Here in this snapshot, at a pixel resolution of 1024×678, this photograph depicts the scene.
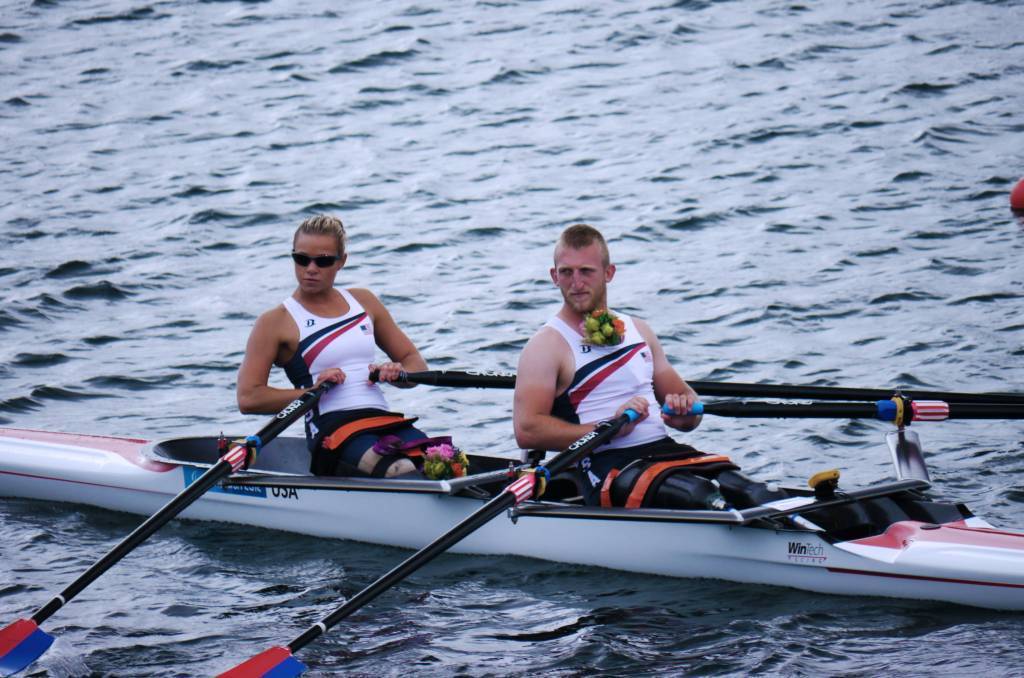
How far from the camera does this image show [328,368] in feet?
26.6

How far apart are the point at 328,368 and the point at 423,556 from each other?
1.80 meters

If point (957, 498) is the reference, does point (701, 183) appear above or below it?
above

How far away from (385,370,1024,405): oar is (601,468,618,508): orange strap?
95cm

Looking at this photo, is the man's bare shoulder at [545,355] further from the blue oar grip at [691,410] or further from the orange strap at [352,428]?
the orange strap at [352,428]

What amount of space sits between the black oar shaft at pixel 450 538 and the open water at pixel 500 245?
0.90 feet

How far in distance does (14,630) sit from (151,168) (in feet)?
40.2

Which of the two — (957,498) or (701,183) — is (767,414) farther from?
(701,183)

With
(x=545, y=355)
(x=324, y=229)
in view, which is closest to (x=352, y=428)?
(x=324, y=229)

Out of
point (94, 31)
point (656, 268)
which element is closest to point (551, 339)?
point (656, 268)

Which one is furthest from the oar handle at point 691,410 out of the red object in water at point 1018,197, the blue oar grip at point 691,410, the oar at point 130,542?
the red object in water at point 1018,197

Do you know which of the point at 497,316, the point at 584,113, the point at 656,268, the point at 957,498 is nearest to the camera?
the point at 957,498

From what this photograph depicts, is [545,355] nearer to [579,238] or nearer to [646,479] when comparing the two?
[579,238]

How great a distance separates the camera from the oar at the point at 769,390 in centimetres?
778

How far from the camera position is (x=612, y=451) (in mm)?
7293
